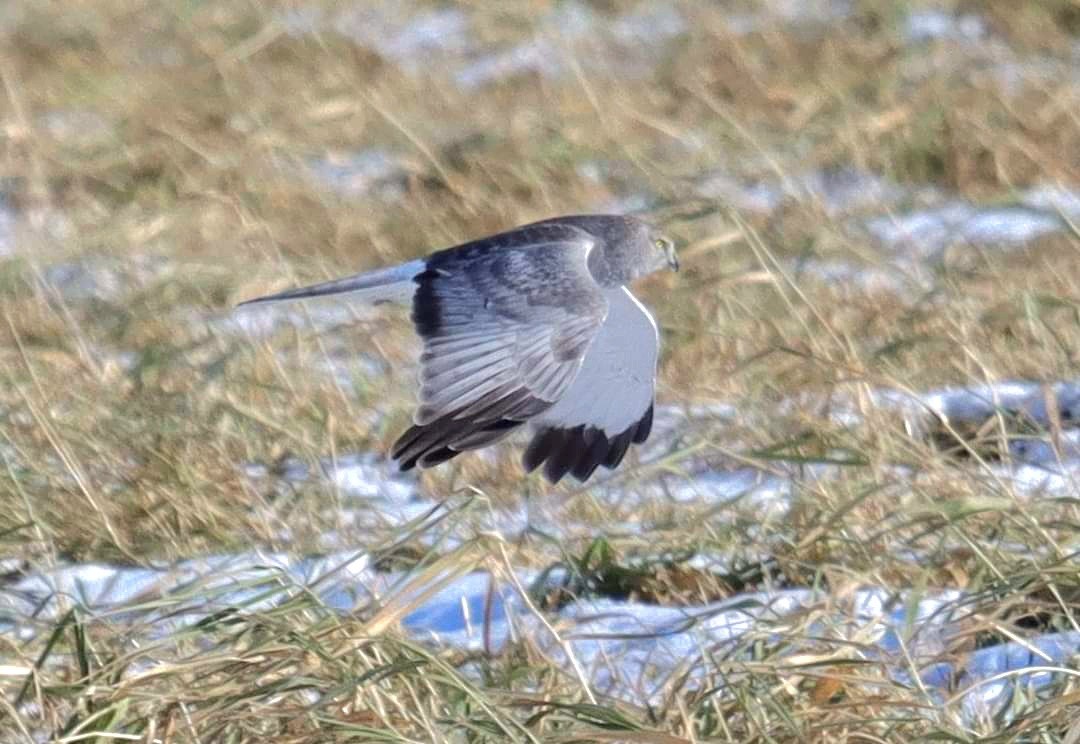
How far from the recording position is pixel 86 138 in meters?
7.26

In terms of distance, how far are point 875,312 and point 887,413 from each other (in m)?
0.97

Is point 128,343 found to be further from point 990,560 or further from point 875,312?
point 990,560

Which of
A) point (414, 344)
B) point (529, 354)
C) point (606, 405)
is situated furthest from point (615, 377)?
point (414, 344)

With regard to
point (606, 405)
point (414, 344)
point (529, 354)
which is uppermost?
point (529, 354)

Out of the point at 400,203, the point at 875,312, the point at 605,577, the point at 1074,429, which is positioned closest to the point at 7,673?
the point at 605,577

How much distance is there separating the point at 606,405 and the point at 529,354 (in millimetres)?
203

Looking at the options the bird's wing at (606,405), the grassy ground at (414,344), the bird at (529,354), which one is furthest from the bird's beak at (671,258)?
the bird's wing at (606,405)

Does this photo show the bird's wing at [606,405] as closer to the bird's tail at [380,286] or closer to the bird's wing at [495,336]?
the bird's wing at [495,336]

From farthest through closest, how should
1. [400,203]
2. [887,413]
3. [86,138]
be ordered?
[86,138]
[400,203]
[887,413]

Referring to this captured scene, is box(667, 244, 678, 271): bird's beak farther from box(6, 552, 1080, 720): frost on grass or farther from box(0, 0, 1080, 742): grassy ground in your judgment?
box(6, 552, 1080, 720): frost on grass

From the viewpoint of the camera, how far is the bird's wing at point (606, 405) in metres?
3.70

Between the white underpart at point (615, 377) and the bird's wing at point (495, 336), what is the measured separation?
9cm

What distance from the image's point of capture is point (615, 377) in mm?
3857

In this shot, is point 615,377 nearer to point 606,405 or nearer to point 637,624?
point 606,405
